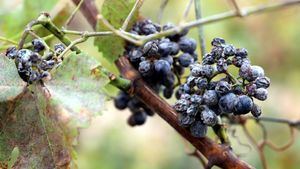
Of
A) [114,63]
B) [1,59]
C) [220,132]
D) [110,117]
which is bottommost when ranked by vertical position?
[110,117]

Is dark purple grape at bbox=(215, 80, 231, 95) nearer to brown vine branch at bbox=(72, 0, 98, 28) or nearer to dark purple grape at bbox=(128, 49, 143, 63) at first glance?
dark purple grape at bbox=(128, 49, 143, 63)

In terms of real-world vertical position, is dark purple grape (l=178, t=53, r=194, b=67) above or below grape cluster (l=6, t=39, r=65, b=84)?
below

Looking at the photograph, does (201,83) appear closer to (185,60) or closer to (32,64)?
(185,60)

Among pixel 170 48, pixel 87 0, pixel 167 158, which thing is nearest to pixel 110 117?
pixel 167 158

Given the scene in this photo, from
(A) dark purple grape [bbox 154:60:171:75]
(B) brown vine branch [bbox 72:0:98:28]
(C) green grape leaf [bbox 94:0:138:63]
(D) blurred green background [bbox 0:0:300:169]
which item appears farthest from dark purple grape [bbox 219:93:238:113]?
(D) blurred green background [bbox 0:0:300:169]

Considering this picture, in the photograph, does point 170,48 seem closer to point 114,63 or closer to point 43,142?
point 114,63
